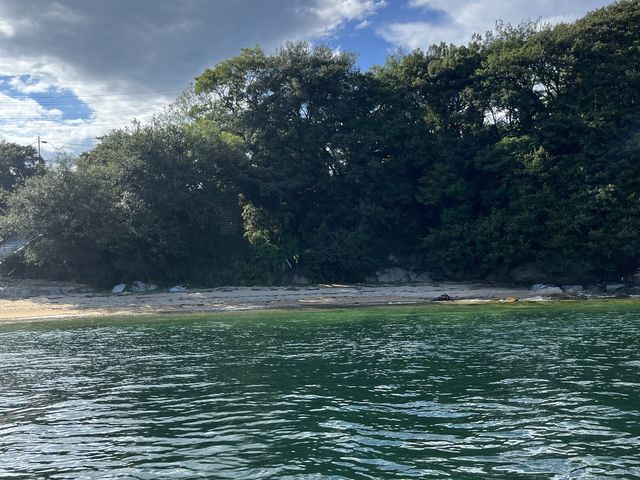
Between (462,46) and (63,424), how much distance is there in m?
36.2

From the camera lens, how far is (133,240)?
33.0 metres

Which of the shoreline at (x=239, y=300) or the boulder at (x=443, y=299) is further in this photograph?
the boulder at (x=443, y=299)

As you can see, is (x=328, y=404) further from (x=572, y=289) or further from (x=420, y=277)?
(x=420, y=277)

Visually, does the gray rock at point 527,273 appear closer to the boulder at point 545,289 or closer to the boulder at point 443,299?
the boulder at point 545,289

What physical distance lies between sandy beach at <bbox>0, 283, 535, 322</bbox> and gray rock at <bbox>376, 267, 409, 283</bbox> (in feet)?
10.4

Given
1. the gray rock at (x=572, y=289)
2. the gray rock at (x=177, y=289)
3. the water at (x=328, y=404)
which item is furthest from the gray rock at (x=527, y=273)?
the gray rock at (x=177, y=289)

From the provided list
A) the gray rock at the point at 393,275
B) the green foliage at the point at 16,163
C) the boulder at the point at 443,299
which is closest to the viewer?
the boulder at the point at 443,299

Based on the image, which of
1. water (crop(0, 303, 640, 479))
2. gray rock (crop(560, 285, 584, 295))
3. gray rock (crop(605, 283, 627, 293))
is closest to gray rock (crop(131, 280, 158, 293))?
water (crop(0, 303, 640, 479))

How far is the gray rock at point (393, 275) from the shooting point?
125 ft

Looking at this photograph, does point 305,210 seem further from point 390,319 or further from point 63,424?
point 63,424

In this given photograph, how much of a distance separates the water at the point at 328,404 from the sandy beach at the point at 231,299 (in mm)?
8022

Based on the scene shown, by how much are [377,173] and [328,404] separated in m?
28.9

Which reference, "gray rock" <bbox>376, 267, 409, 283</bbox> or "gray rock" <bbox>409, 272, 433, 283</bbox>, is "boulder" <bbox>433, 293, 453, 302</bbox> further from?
"gray rock" <bbox>409, 272, 433, 283</bbox>

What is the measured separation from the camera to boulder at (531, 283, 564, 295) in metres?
32.0
